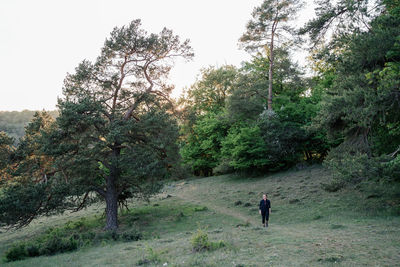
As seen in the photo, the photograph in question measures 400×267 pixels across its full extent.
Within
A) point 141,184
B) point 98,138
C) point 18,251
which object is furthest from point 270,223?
point 18,251

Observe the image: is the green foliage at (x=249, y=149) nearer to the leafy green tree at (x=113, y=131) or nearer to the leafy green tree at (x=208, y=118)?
the leafy green tree at (x=208, y=118)

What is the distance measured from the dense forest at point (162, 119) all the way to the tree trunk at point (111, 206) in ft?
Answer: 0.24

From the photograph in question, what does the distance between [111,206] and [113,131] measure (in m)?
6.05

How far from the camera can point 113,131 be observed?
17016 millimetres

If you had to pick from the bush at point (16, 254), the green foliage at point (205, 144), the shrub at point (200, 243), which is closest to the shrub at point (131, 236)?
the bush at point (16, 254)

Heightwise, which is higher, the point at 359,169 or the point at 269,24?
the point at 269,24

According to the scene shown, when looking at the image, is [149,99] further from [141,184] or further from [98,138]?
[141,184]

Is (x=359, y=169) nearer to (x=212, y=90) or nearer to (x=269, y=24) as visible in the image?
(x=269, y=24)

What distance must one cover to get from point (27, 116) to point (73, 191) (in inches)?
3307

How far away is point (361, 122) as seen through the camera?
12.8 meters

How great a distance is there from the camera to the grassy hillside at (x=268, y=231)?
8.42 meters

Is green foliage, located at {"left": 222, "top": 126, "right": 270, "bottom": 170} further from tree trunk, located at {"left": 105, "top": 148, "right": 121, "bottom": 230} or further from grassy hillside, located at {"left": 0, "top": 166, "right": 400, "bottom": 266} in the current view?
tree trunk, located at {"left": 105, "top": 148, "right": 121, "bottom": 230}

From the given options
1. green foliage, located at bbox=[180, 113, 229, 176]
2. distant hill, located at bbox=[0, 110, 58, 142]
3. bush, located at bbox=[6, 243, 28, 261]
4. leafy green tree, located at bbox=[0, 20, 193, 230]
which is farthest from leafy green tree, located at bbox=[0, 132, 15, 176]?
distant hill, located at bbox=[0, 110, 58, 142]

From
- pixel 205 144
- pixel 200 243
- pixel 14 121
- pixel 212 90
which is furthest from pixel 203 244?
pixel 14 121
